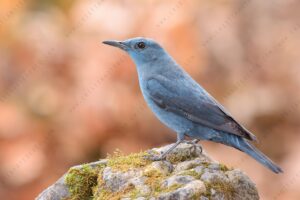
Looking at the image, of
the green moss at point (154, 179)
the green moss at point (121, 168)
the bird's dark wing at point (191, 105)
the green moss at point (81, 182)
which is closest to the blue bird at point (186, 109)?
the bird's dark wing at point (191, 105)

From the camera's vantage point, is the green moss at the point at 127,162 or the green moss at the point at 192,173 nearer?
the green moss at the point at 192,173

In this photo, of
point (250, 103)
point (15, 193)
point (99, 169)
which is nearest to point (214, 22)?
point (250, 103)

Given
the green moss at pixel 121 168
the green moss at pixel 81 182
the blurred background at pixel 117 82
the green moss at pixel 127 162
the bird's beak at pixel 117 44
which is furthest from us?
the blurred background at pixel 117 82

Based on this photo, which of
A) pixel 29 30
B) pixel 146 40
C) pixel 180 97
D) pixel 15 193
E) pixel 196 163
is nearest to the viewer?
pixel 196 163

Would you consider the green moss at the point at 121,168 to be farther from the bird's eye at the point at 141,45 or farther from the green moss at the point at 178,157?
the bird's eye at the point at 141,45

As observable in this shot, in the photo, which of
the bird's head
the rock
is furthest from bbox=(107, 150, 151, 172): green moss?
the bird's head

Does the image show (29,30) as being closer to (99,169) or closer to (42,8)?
(42,8)

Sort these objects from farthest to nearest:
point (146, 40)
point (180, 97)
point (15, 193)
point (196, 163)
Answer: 1. point (15, 193)
2. point (146, 40)
3. point (180, 97)
4. point (196, 163)
